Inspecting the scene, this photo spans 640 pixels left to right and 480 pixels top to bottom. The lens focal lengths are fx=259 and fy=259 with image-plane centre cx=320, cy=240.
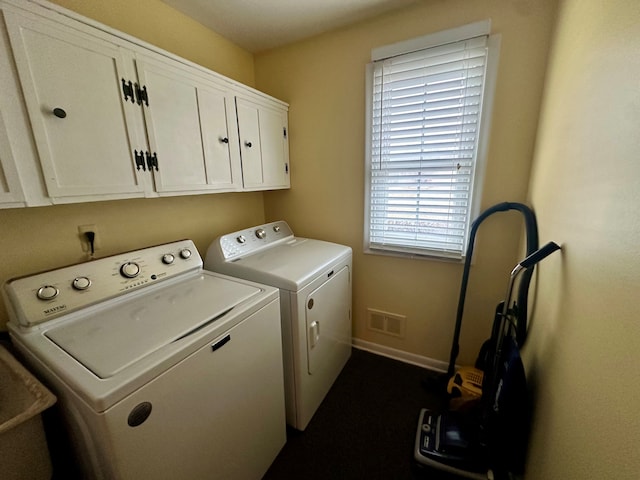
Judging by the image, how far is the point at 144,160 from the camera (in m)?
1.28

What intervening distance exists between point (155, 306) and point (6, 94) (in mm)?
889

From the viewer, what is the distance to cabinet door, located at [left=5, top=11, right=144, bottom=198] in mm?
914

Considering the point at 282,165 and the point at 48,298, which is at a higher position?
the point at 282,165

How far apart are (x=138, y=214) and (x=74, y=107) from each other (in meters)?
0.65

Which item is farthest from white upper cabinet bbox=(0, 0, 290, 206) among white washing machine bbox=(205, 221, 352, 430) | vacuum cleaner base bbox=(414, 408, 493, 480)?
vacuum cleaner base bbox=(414, 408, 493, 480)

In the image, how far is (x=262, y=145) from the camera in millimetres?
1979

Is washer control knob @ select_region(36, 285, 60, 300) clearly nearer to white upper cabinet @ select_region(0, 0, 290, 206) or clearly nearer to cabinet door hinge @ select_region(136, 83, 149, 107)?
white upper cabinet @ select_region(0, 0, 290, 206)

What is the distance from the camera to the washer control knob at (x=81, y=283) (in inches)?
41.9

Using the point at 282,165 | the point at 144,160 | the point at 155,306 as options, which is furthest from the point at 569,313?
the point at 282,165

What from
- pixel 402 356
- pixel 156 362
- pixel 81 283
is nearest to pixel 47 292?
pixel 81 283

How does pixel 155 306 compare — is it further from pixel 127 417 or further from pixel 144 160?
pixel 144 160

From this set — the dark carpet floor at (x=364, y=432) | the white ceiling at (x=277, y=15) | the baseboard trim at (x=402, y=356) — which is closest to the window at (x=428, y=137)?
the white ceiling at (x=277, y=15)

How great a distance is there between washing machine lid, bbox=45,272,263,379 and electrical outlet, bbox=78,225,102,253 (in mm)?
432

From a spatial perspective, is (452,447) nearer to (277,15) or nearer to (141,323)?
(141,323)
